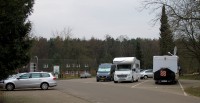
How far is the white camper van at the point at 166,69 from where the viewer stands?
4016 cm

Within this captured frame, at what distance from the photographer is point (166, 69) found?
1580 inches

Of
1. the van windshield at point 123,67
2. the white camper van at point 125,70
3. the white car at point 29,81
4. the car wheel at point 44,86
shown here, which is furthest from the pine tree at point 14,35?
the van windshield at point 123,67

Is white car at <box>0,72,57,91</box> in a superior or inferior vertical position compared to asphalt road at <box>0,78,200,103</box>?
superior

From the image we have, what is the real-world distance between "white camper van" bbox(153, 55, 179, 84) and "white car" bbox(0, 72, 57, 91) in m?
12.2

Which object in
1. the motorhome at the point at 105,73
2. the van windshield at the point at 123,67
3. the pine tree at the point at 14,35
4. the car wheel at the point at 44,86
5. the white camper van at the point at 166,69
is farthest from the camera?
the motorhome at the point at 105,73

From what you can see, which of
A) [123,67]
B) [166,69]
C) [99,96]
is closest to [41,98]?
[99,96]

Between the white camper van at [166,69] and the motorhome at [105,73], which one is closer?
the white camper van at [166,69]

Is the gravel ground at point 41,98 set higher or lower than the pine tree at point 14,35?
lower

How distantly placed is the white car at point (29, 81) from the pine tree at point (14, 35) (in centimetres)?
1346

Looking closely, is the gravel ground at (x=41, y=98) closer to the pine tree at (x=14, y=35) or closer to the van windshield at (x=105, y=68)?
the pine tree at (x=14, y=35)

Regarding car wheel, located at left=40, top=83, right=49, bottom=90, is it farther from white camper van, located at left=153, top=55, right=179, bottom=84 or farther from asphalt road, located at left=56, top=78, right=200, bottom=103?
white camper van, located at left=153, top=55, right=179, bottom=84

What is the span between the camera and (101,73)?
50969 mm

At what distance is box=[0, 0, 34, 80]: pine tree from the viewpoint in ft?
→ 53.6

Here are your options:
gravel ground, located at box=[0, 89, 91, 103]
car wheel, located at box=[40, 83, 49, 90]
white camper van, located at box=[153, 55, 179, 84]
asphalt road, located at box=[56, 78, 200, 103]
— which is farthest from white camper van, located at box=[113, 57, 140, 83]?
gravel ground, located at box=[0, 89, 91, 103]
